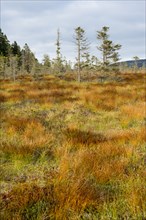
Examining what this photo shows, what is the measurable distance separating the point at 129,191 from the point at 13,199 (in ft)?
4.27

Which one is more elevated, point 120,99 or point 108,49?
point 108,49

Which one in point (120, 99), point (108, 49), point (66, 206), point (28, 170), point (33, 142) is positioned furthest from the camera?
point (108, 49)

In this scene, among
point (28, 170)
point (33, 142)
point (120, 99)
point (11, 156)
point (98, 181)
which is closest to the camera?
point (98, 181)

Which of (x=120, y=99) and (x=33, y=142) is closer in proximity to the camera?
(x=33, y=142)

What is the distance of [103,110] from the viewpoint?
1134cm

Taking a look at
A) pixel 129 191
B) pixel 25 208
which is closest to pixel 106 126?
pixel 129 191

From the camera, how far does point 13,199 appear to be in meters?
3.15

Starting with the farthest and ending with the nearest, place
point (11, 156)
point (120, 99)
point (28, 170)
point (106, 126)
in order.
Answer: point (120, 99), point (106, 126), point (11, 156), point (28, 170)

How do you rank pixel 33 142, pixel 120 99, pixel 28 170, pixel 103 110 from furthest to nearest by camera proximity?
pixel 120 99, pixel 103 110, pixel 33 142, pixel 28 170

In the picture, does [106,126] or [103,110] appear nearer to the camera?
[106,126]

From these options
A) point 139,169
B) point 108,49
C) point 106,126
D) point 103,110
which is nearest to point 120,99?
point 103,110

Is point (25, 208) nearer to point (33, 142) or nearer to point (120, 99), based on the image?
point (33, 142)

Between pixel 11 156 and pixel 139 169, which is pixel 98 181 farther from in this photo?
pixel 11 156

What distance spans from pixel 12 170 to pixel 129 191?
6.39ft
